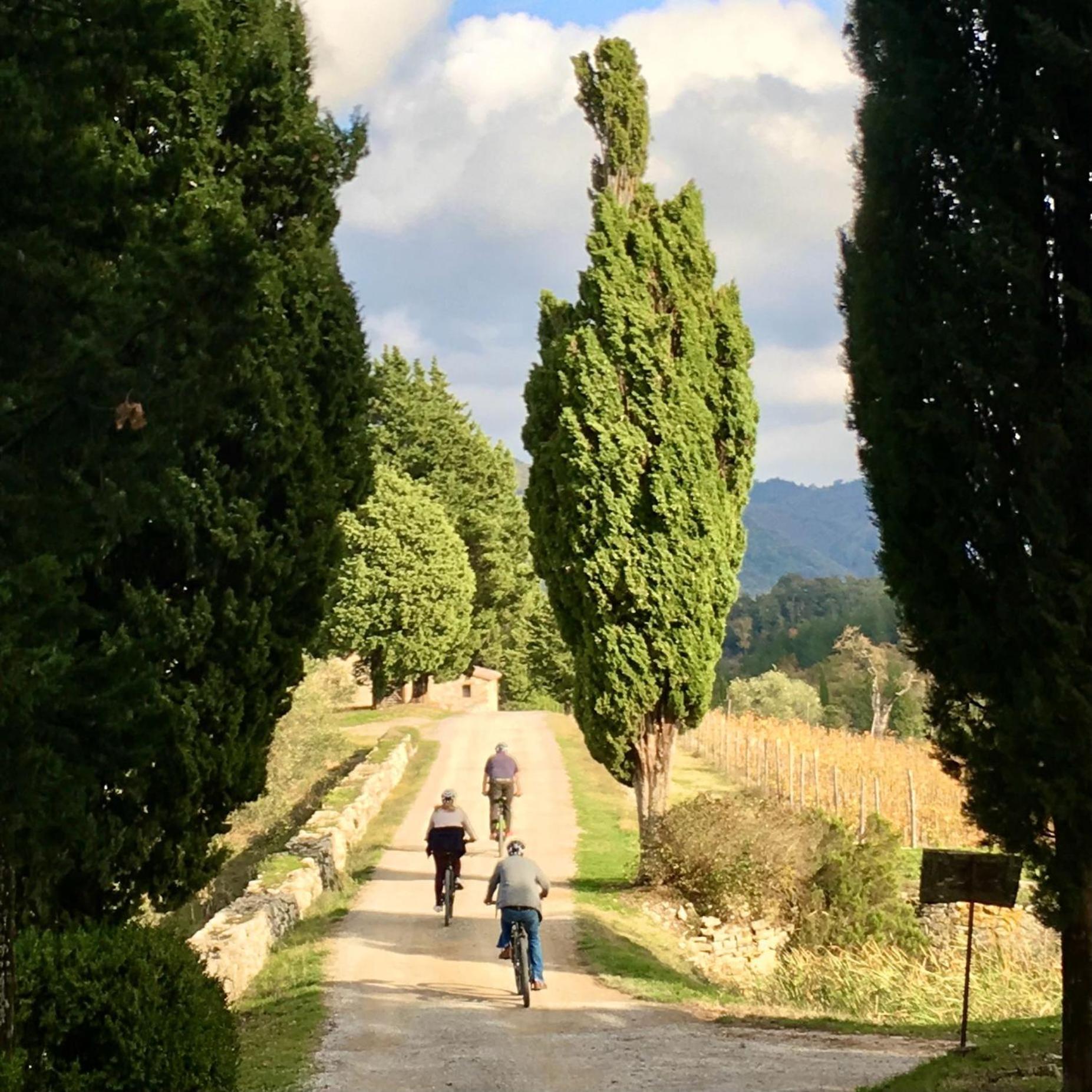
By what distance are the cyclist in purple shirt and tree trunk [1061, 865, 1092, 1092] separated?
41.2 ft

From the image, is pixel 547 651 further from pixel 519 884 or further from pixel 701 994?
pixel 519 884

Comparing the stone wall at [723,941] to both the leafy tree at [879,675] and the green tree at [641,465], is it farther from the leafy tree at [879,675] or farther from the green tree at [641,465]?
the leafy tree at [879,675]

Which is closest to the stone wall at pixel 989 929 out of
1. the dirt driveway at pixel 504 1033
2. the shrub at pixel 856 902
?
the shrub at pixel 856 902

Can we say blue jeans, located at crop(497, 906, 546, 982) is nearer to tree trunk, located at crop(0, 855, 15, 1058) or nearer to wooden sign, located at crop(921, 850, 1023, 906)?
wooden sign, located at crop(921, 850, 1023, 906)

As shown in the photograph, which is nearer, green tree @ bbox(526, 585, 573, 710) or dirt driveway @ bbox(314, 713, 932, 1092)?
dirt driveway @ bbox(314, 713, 932, 1092)

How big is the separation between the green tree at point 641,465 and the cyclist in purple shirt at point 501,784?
158 centimetres

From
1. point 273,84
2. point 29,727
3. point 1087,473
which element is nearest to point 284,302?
point 273,84

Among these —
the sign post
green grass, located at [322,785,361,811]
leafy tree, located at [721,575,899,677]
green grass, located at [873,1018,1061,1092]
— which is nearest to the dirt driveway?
green grass, located at [873,1018,1061,1092]

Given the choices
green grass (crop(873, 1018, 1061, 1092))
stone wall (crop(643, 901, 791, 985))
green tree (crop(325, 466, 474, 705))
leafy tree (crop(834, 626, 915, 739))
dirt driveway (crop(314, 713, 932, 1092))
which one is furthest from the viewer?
leafy tree (crop(834, 626, 915, 739))

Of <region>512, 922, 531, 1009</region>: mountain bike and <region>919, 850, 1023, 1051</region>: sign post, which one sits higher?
<region>919, 850, 1023, 1051</region>: sign post

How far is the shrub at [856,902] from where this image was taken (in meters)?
16.0

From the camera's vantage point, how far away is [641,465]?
1781cm

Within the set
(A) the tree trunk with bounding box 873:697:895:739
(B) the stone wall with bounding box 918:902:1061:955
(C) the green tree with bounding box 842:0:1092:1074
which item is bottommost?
(B) the stone wall with bounding box 918:902:1061:955

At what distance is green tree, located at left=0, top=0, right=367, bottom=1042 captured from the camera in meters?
5.78
